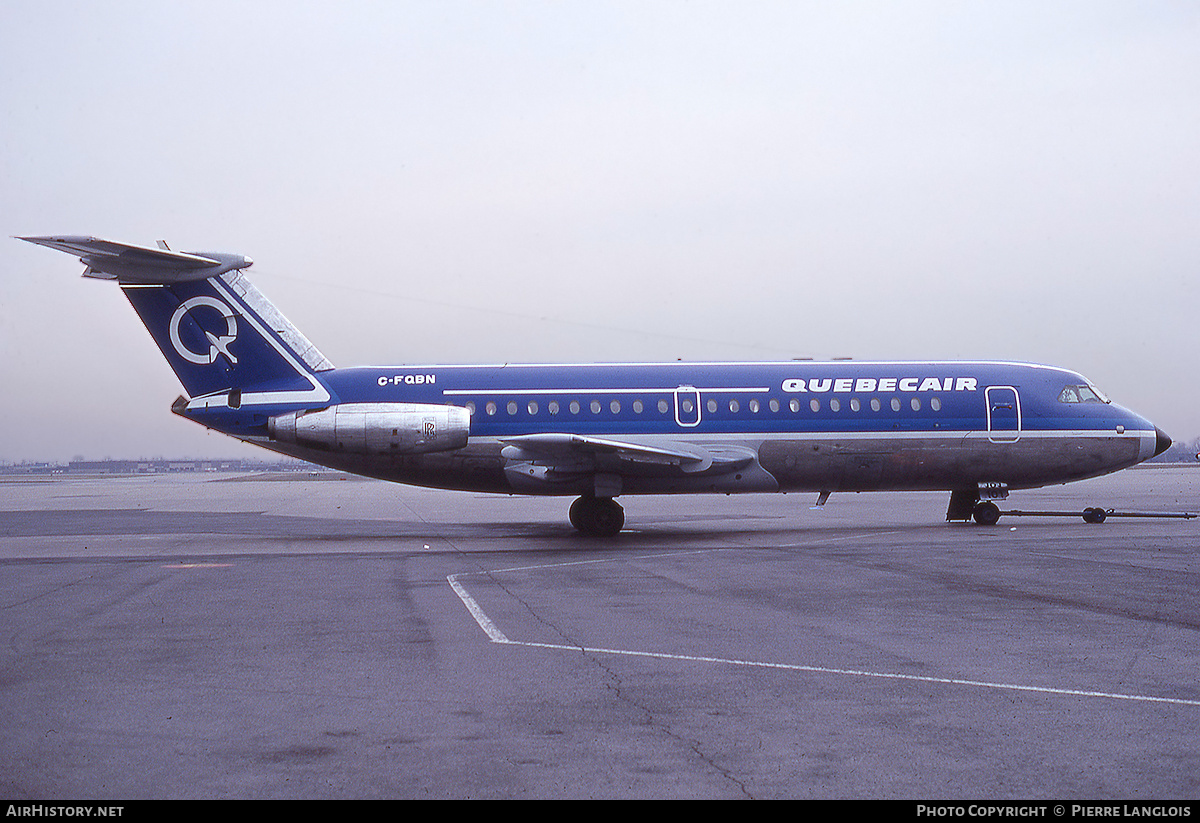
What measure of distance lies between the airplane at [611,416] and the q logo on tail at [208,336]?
32mm

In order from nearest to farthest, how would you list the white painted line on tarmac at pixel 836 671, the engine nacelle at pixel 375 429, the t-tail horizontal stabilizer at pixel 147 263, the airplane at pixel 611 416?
the white painted line on tarmac at pixel 836 671, the t-tail horizontal stabilizer at pixel 147 263, the engine nacelle at pixel 375 429, the airplane at pixel 611 416

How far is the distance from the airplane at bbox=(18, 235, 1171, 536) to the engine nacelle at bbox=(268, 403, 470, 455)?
33mm

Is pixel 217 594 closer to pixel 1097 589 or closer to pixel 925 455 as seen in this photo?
pixel 1097 589

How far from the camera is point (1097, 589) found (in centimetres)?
1186

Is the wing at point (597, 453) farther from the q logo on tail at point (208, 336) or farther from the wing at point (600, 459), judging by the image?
the q logo on tail at point (208, 336)

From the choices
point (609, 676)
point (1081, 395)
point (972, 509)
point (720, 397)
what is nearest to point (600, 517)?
point (720, 397)

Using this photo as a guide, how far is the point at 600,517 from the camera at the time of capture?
21.4 m

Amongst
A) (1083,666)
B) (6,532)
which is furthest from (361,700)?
(6,532)

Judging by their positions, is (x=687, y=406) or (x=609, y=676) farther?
(x=687, y=406)

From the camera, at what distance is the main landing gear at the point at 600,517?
2139 cm

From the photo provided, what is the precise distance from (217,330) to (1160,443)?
22908 millimetres

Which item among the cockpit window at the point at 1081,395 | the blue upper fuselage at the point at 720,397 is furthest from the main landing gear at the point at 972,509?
the cockpit window at the point at 1081,395

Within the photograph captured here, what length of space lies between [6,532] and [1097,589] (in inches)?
980

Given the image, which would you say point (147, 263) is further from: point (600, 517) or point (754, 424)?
point (754, 424)
